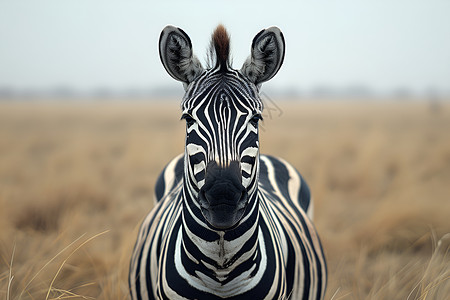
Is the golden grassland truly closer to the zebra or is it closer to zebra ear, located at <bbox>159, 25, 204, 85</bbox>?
the zebra

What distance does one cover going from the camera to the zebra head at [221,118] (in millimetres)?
1416

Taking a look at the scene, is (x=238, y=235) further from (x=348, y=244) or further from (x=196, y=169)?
(x=348, y=244)

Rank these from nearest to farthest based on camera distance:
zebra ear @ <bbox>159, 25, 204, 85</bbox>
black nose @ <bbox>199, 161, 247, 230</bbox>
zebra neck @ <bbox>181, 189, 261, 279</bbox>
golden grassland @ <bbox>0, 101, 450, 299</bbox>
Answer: black nose @ <bbox>199, 161, 247, 230</bbox>
zebra neck @ <bbox>181, 189, 261, 279</bbox>
zebra ear @ <bbox>159, 25, 204, 85</bbox>
golden grassland @ <bbox>0, 101, 450, 299</bbox>

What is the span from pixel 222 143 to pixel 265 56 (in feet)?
1.79

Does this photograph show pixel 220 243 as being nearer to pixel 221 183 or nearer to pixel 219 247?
pixel 219 247

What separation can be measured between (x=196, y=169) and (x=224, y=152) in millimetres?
159

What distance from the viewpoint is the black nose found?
1.38m

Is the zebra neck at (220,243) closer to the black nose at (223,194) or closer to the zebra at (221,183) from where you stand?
the zebra at (221,183)

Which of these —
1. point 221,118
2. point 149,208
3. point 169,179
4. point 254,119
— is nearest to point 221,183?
point 221,118

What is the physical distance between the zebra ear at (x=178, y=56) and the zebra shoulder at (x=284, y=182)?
1209mm

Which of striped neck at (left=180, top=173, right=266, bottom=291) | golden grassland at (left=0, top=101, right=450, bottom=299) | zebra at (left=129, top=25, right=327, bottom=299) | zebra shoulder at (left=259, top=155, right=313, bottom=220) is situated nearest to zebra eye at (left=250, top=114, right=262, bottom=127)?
zebra at (left=129, top=25, right=327, bottom=299)

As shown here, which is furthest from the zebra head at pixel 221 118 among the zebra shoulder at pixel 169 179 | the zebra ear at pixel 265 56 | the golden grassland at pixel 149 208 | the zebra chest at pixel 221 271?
the zebra shoulder at pixel 169 179

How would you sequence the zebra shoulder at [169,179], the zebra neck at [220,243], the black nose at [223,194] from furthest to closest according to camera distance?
the zebra shoulder at [169,179] < the zebra neck at [220,243] < the black nose at [223,194]

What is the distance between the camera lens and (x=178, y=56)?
175 cm
